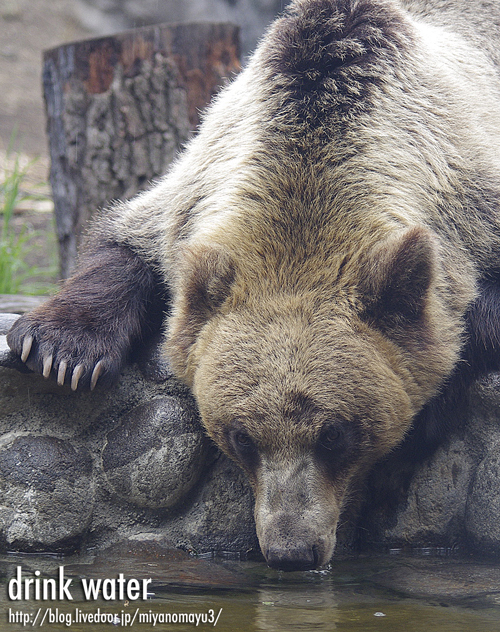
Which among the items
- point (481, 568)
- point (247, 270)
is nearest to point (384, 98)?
point (247, 270)

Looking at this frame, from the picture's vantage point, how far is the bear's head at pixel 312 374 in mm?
3297

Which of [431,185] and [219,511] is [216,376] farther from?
[431,185]

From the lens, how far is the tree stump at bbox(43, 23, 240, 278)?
7344 millimetres

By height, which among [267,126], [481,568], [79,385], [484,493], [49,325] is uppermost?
[267,126]

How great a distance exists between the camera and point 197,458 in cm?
401

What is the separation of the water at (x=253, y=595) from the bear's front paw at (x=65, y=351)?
812 millimetres

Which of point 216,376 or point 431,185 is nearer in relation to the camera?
point 216,376

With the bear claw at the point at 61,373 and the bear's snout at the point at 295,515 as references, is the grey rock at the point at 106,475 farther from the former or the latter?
the bear's snout at the point at 295,515

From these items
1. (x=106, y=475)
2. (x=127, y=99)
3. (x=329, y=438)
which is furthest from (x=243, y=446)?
(x=127, y=99)

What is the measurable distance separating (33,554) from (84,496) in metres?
0.34

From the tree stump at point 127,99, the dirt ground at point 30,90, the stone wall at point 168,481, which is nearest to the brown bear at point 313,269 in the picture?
the stone wall at point 168,481

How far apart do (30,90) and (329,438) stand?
14626 mm

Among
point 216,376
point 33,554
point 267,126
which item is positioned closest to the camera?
point 216,376

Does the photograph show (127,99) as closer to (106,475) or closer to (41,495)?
(106,475)
